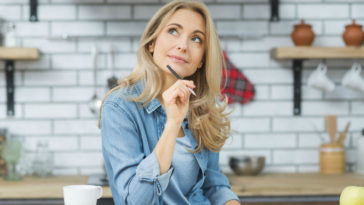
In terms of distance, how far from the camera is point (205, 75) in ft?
6.23

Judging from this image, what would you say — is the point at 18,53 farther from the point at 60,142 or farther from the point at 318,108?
the point at 318,108

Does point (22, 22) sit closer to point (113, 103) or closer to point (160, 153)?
point (113, 103)

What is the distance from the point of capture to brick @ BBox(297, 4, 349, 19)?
3.30m

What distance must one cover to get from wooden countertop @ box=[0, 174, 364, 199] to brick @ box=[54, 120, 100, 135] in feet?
1.10

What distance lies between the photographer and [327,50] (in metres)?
3.07

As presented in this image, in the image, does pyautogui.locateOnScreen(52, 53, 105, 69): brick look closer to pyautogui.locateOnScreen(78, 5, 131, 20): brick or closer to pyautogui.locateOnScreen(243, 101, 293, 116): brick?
pyautogui.locateOnScreen(78, 5, 131, 20): brick

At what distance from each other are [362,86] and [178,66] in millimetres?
1872

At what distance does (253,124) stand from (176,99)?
1863 mm

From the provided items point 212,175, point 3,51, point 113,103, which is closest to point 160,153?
point 113,103

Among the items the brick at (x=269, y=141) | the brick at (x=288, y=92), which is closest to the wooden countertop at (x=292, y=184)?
the brick at (x=269, y=141)

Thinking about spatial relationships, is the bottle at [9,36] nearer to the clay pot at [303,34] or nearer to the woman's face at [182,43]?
the woman's face at [182,43]

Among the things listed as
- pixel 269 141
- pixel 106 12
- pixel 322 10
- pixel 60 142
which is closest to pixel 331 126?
pixel 269 141

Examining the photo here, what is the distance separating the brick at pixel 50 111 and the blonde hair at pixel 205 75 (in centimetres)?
155

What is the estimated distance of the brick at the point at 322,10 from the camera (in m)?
3.30
